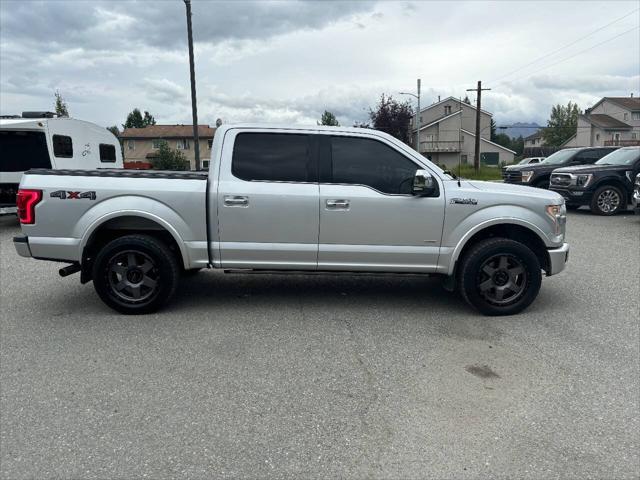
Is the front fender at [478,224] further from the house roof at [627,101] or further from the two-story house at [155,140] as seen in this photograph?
the house roof at [627,101]

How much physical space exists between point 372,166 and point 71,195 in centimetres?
299

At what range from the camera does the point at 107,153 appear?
15.1 metres

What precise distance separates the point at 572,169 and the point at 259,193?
11.2m

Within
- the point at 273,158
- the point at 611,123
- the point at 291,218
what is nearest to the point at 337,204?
the point at 291,218

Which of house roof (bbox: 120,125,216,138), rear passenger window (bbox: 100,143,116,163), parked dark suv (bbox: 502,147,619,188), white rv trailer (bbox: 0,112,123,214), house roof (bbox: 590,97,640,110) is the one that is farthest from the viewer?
house roof (bbox: 590,97,640,110)

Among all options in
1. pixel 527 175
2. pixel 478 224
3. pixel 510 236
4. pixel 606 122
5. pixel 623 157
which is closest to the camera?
pixel 478 224

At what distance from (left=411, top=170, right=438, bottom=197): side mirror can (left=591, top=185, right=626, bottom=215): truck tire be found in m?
9.96

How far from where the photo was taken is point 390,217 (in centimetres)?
503

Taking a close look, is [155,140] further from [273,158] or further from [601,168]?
[273,158]

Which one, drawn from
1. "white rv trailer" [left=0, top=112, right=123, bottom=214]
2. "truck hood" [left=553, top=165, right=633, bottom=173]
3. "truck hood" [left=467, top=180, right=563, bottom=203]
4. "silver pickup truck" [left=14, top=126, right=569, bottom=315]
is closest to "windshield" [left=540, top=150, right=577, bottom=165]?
"truck hood" [left=553, top=165, right=633, bottom=173]

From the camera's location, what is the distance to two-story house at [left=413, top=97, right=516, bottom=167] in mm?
66062

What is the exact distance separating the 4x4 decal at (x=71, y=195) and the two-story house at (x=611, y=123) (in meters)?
70.2

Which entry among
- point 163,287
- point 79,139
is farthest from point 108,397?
point 79,139

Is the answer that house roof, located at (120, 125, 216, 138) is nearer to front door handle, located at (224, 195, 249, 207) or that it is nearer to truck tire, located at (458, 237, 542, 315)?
front door handle, located at (224, 195, 249, 207)
